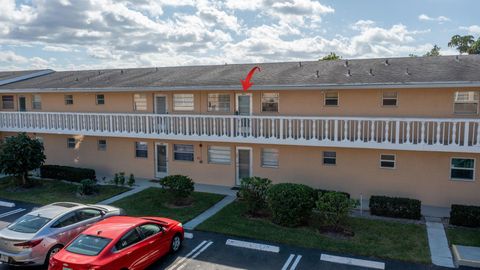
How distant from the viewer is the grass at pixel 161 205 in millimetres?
15203

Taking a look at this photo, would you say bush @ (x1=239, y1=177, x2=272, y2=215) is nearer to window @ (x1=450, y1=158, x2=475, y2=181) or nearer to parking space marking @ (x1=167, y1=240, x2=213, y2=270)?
parking space marking @ (x1=167, y1=240, x2=213, y2=270)

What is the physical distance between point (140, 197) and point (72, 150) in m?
7.95

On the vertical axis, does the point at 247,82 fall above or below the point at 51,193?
above

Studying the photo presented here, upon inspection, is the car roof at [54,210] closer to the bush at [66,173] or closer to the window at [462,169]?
the bush at [66,173]

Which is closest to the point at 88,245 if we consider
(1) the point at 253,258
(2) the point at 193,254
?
(2) the point at 193,254

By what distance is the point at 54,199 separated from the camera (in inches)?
693

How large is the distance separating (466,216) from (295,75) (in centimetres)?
909

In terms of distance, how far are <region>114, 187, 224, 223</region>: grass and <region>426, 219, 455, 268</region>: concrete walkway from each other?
27.4 ft

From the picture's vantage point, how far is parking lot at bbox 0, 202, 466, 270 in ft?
35.5

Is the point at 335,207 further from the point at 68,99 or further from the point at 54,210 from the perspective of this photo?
the point at 68,99

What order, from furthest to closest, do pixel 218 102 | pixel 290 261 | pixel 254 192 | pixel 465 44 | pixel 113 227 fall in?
pixel 465 44 < pixel 218 102 < pixel 254 192 < pixel 290 261 < pixel 113 227

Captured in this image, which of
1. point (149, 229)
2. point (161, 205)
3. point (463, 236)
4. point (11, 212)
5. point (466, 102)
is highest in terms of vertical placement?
point (466, 102)

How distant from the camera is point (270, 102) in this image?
18.0 m

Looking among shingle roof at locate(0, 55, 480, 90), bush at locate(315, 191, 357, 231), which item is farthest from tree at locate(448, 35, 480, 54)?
bush at locate(315, 191, 357, 231)
